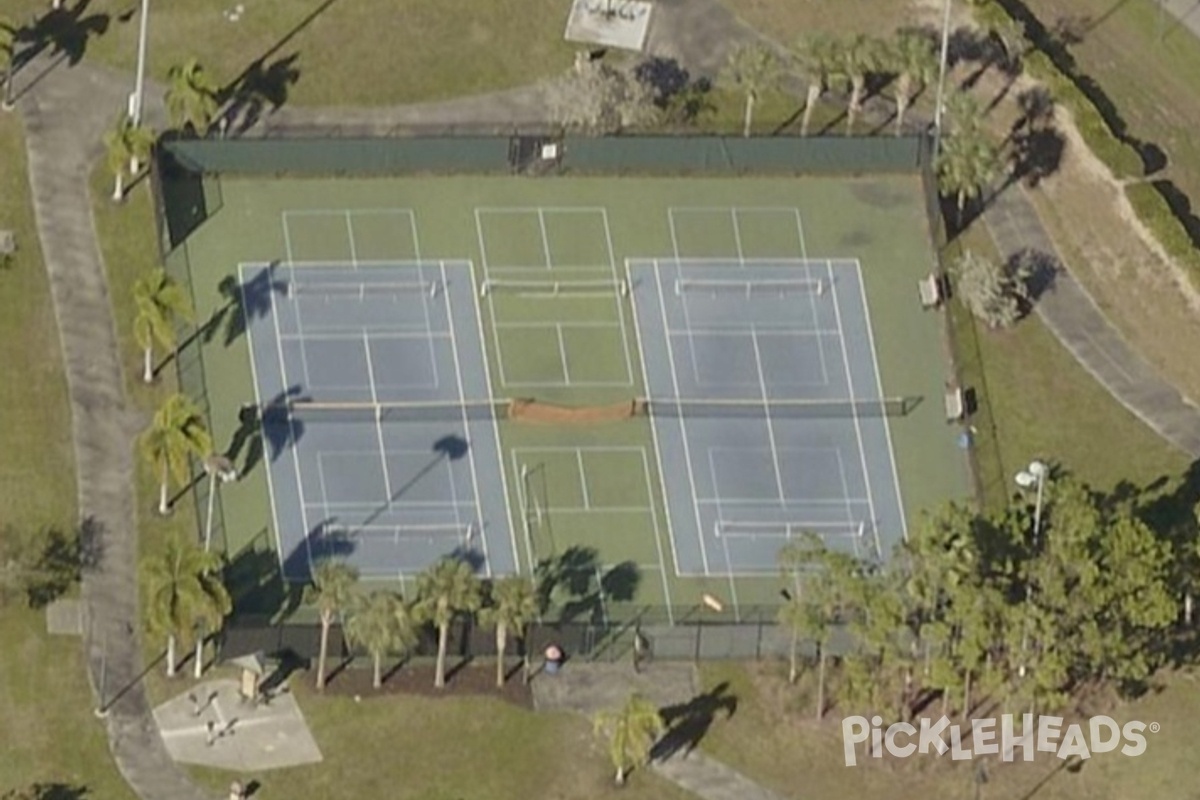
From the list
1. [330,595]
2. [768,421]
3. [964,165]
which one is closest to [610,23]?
[964,165]

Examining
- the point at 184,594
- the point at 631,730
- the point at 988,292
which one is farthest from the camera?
the point at 988,292

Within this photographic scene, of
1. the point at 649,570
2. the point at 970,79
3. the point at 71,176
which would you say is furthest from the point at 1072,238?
the point at 71,176

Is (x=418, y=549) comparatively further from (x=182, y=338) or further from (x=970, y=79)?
(x=970, y=79)

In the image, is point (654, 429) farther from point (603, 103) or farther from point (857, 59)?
point (857, 59)

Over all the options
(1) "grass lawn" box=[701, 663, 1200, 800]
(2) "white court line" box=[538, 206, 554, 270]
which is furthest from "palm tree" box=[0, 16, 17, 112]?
(1) "grass lawn" box=[701, 663, 1200, 800]

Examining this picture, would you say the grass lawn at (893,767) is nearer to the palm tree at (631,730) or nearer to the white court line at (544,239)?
the palm tree at (631,730)

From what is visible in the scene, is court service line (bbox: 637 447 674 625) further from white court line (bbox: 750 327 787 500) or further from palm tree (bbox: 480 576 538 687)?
palm tree (bbox: 480 576 538 687)
